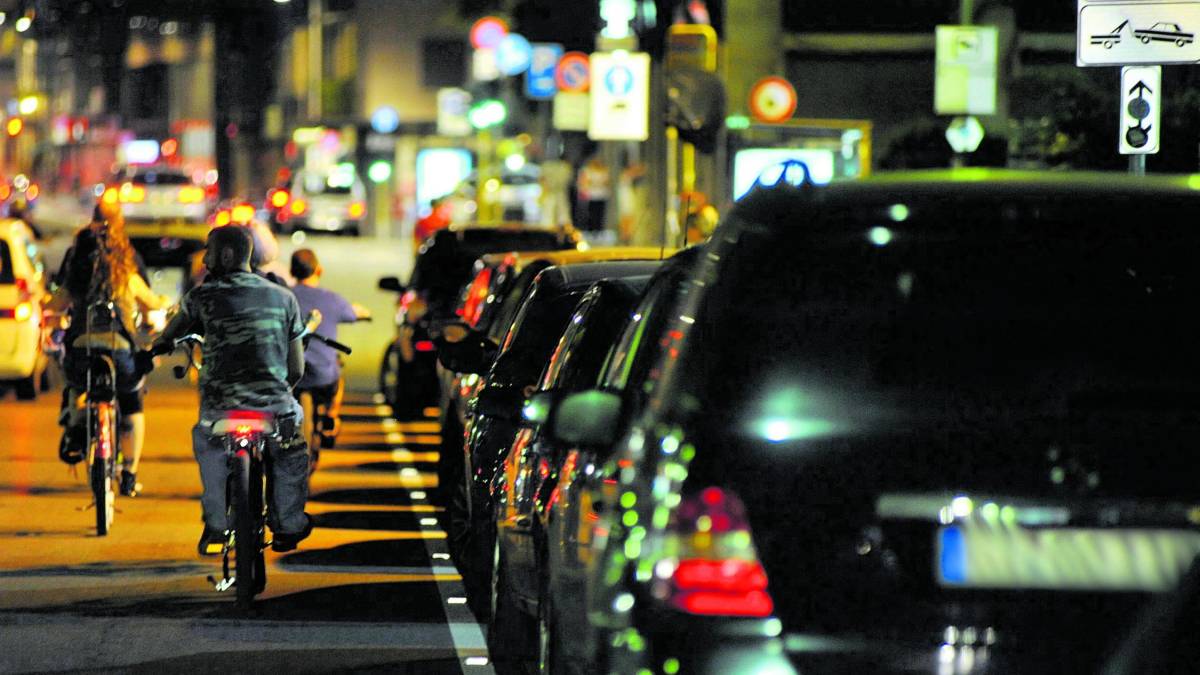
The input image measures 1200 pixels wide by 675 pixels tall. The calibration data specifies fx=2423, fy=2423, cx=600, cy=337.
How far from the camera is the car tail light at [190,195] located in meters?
60.8

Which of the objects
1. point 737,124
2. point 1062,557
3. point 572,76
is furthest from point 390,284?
point 1062,557

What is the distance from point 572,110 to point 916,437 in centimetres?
2721

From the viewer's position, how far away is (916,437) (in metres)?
4.68

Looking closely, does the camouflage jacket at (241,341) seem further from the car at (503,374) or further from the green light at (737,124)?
the green light at (737,124)

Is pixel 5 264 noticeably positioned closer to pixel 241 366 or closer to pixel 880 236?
pixel 241 366

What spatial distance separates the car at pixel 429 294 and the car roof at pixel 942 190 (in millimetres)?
13340

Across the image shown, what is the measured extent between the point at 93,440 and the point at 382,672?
4.61 m

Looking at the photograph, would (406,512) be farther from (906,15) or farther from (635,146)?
(635,146)

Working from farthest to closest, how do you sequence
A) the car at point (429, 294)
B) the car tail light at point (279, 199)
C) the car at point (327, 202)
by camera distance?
the car at point (327, 202) → the car tail light at point (279, 199) → the car at point (429, 294)

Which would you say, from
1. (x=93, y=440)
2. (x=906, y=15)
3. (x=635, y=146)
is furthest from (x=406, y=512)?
(x=635, y=146)

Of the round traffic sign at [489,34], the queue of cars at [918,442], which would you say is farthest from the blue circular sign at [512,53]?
the queue of cars at [918,442]

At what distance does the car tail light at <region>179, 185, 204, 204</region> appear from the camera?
200ft

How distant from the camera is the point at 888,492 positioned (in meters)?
4.64

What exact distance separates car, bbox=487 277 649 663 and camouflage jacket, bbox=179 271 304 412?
1469 mm
